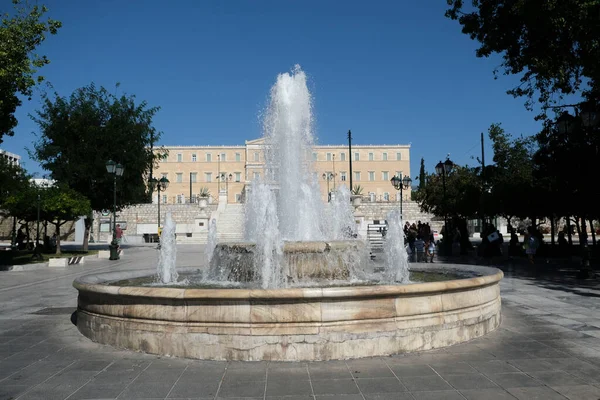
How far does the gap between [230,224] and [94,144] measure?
54.7 feet

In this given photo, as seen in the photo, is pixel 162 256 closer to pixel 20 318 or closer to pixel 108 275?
pixel 108 275

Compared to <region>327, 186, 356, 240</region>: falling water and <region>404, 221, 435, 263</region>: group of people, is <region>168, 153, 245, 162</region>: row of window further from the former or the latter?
<region>327, 186, 356, 240</region>: falling water

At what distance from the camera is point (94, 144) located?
24.7m

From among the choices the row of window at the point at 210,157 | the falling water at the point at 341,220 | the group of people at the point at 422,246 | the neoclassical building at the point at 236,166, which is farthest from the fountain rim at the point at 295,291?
the row of window at the point at 210,157

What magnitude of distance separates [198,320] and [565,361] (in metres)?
3.58

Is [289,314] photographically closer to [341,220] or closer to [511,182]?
[341,220]

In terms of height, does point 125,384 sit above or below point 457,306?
below

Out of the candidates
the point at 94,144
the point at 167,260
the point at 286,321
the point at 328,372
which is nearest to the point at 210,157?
the point at 94,144

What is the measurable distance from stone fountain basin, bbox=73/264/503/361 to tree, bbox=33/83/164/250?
68.4 ft

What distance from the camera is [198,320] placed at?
4961 millimetres

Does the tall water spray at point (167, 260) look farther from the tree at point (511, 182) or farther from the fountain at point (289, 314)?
the tree at point (511, 182)

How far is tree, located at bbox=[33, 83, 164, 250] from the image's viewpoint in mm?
24547

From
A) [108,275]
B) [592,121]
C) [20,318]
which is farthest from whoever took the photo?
[592,121]

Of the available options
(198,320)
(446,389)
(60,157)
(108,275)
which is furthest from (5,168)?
(446,389)
